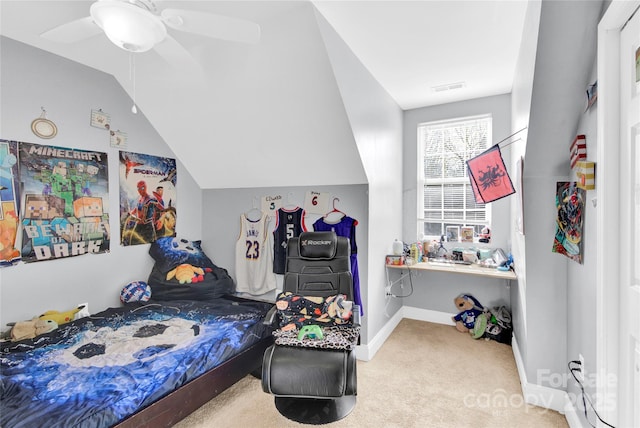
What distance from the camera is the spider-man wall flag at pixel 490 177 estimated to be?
241cm

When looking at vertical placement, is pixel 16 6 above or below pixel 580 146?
above

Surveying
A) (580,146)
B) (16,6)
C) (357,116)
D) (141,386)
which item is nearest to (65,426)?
(141,386)

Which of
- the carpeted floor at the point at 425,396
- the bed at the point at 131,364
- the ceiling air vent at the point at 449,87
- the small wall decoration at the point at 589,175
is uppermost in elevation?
the ceiling air vent at the point at 449,87

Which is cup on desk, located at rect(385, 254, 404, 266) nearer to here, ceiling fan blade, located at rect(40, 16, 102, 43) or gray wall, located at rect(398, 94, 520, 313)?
gray wall, located at rect(398, 94, 520, 313)

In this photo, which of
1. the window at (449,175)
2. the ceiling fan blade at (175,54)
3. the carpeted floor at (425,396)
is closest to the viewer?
the ceiling fan blade at (175,54)

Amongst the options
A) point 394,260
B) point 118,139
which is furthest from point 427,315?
point 118,139

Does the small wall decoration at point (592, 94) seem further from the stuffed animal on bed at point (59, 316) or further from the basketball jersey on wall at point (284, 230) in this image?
the stuffed animal on bed at point (59, 316)

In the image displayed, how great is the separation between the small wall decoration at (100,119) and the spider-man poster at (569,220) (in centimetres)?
374

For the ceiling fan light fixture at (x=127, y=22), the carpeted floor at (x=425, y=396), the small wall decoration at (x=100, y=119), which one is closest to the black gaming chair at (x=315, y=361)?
the carpeted floor at (x=425, y=396)

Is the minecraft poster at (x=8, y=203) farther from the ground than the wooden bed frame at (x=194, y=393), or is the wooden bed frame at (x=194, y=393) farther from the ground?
the minecraft poster at (x=8, y=203)

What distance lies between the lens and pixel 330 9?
1929 mm

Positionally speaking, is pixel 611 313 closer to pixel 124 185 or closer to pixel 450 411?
pixel 450 411

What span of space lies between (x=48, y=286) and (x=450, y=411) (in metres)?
3.24

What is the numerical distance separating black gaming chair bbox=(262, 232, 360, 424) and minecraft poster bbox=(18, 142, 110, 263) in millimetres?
1836
